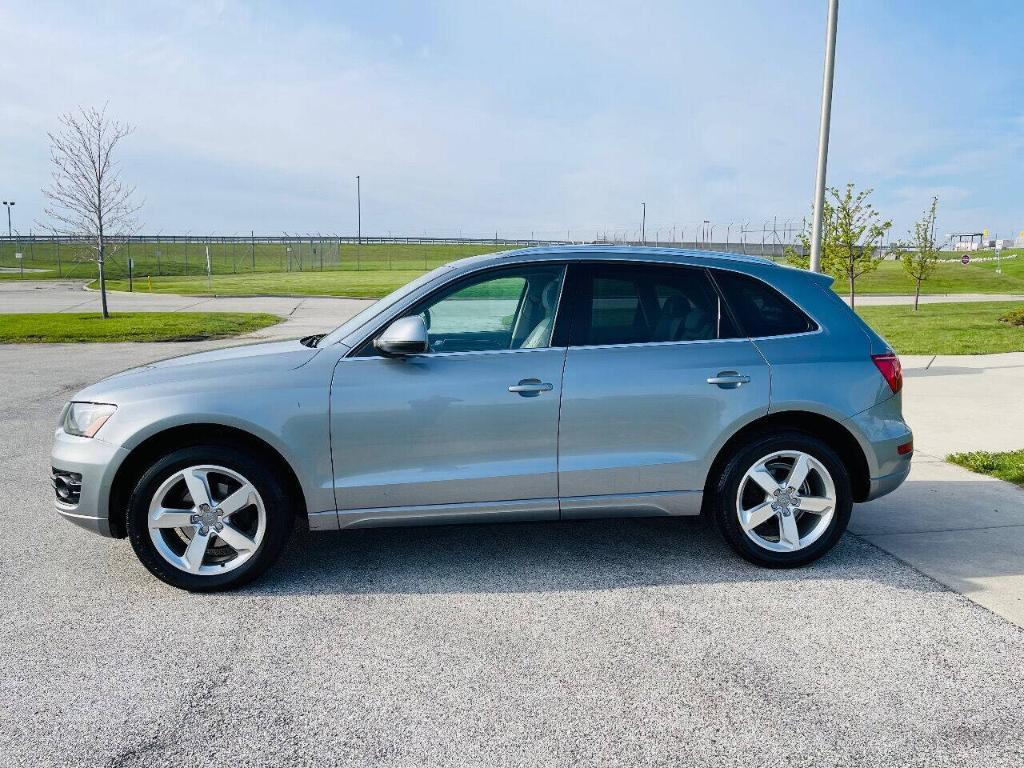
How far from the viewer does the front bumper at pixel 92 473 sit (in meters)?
4.07

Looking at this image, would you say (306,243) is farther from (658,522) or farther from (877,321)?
(658,522)

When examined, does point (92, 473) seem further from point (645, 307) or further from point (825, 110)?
point (825, 110)

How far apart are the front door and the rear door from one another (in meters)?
0.14

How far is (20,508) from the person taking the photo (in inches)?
223

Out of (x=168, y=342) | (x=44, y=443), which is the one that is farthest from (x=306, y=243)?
(x=44, y=443)

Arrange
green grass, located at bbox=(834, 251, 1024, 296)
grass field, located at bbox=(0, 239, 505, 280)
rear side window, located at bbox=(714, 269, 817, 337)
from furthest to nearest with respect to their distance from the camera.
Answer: grass field, located at bbox=(0, 239, 505, 280) → green grass, located at bbox=(834, 251, 1024, 296) → rear side window, located at bbox=(714, 269, 817, 337)

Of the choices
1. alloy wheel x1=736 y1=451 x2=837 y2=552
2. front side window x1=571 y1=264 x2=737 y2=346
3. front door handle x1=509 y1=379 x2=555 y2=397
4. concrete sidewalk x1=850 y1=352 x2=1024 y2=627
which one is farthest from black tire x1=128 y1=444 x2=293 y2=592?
concrete sidewalk x1=850 y1=352 x2=1024 y2=627

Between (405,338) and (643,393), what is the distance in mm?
1248

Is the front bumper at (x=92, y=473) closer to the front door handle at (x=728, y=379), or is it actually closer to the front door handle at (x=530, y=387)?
the front door handle at (x=530, y=387)

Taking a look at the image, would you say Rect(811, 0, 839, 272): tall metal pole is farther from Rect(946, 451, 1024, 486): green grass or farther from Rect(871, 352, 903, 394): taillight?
Rect(871, 352, 903, 394): taillight

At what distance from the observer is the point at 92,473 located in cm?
408

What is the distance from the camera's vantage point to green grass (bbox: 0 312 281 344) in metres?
17.1

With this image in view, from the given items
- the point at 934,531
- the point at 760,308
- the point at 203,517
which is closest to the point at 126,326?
the point at 203,517

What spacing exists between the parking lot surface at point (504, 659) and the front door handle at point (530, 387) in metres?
1.02
